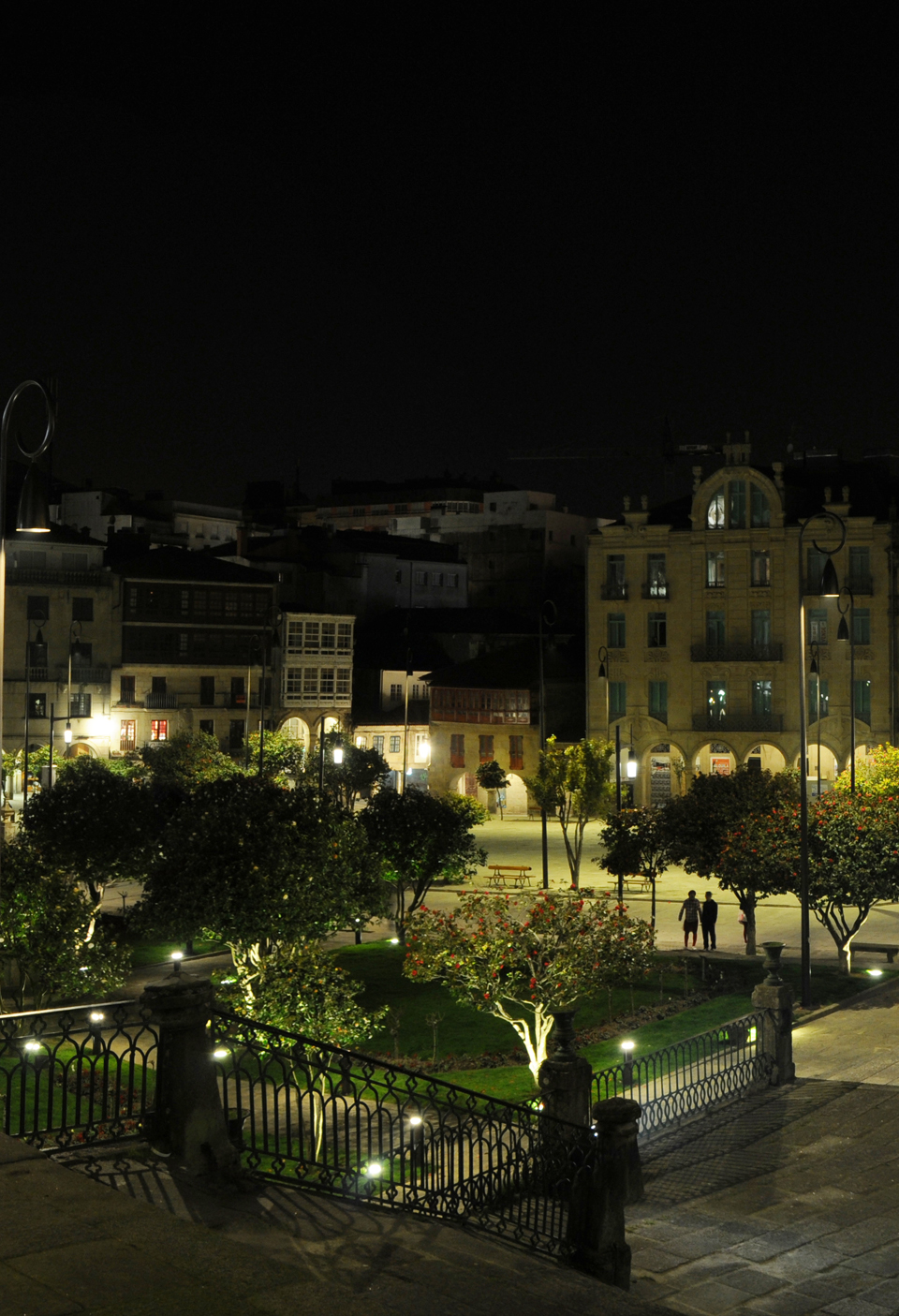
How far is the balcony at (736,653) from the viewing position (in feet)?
209

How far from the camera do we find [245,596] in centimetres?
7438

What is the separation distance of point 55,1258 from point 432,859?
1085 inches

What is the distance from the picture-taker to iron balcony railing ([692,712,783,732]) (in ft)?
208

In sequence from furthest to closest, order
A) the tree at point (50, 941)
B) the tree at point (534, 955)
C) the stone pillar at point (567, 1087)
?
the tree at point (50, 941) → the tree at point (534, 955) → the stone pillar at point (567, 1087)

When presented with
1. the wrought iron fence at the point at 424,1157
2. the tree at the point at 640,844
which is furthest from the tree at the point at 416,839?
the wrought iron fence at the point at 424,1157

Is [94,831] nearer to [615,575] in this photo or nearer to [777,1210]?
[777,1210]

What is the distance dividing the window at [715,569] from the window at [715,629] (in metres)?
1.36

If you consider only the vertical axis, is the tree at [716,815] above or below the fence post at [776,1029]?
above

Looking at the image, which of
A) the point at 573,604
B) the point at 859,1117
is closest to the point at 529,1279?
the point at 859,1117

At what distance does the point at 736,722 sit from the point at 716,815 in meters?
32.2

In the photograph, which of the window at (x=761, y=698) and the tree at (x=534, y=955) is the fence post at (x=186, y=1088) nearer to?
the tree at (x=534, y=955)

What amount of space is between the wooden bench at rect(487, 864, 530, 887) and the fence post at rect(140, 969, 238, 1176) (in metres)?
32.0

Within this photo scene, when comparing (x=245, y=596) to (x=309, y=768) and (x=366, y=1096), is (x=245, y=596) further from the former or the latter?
(x=366, y=1096)

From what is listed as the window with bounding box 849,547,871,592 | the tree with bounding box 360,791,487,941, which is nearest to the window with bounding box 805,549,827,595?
the window with bounding box 849,547,871,592
